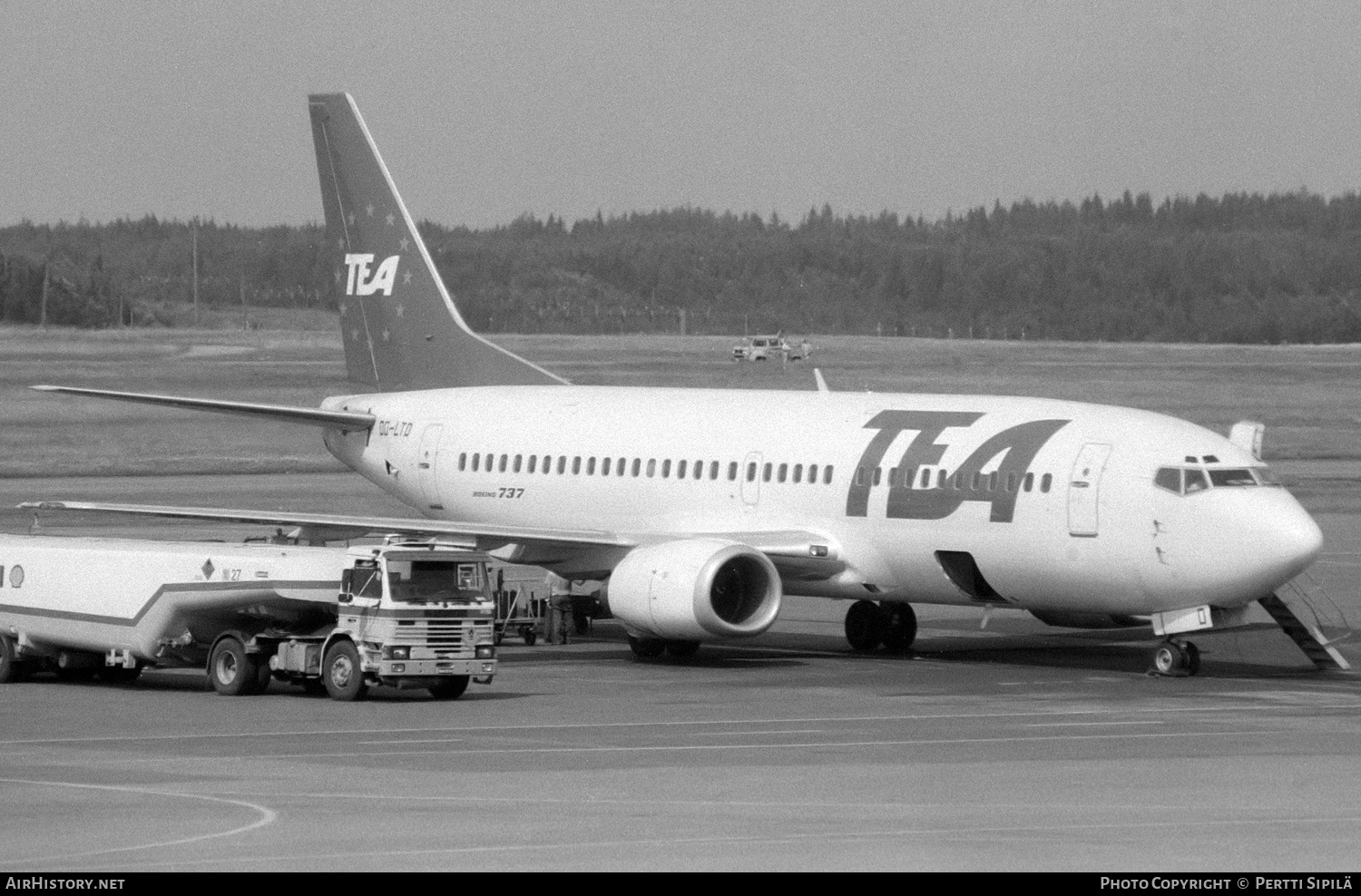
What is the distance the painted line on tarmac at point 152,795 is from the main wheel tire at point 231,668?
28.0 feet

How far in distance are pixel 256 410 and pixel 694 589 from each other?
A: 10.6 meters

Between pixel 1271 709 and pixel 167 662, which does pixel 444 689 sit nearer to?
pixel 167 662

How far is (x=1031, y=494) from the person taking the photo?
34031 millimetres

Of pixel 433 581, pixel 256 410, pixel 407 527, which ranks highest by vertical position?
pixel 256 410

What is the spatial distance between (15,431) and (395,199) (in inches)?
1849

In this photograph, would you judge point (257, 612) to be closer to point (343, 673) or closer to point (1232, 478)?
point (343, 673)

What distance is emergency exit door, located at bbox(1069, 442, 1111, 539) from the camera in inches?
1314

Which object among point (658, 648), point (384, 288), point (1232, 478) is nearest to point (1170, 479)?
point (1232, 478)

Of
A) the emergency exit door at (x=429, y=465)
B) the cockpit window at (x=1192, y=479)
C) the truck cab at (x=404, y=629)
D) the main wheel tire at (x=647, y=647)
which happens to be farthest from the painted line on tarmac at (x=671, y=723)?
the emergency exit door at (x=429, y=465)

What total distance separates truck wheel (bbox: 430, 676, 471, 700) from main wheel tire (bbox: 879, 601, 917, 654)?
29.7 feet

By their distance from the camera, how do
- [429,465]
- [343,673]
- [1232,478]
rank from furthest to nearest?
[429,465] → [1232,478] → [343,673]

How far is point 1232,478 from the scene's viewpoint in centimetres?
3319

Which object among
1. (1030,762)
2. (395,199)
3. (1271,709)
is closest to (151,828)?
(1030,762)

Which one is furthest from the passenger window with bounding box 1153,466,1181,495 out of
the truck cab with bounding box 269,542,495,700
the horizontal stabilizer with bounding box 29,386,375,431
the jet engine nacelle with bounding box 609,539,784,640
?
the horizontal stabilizer with bounding box 29,386,375,431
